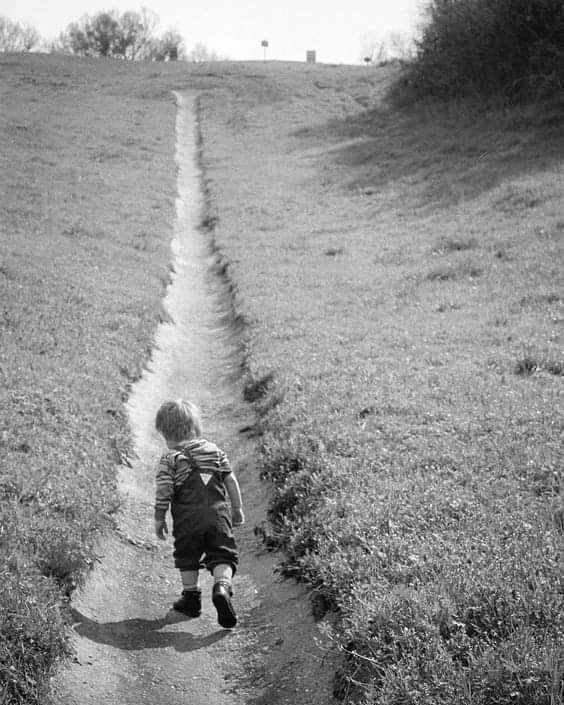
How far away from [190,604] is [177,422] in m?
1.91

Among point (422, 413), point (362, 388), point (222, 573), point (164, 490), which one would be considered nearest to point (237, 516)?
point (222, 573)

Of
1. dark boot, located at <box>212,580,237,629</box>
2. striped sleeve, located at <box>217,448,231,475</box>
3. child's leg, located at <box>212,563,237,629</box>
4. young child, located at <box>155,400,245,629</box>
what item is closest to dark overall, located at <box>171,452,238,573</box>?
young child, located at <box>155,400,245,629</box>

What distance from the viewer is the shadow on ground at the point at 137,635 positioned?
6.73 m

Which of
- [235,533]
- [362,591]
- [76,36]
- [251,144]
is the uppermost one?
[76,36]

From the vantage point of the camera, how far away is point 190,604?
23.4 feet

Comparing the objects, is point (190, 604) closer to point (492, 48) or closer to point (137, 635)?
point (137, 635)

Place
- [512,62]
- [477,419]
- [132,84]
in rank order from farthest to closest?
1. [132,84]
2. [512,62]
3. [477,419]

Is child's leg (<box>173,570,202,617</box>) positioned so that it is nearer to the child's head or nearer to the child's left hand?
the child's left hand

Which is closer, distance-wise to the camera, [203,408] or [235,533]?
[235,533]

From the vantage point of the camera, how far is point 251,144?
46125 millimetres

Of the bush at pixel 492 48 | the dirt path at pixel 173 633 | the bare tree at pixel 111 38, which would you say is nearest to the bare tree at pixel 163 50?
the bare tree at pixel 111 38

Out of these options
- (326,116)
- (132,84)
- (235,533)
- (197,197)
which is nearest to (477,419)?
(235,533)

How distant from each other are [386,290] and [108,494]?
36.6ft

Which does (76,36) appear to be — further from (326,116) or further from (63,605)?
(63,605)
